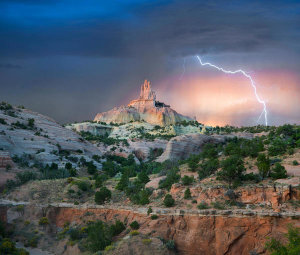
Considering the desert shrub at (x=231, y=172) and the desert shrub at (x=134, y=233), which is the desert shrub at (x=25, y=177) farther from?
the desert shrub at (x=231, y=172)

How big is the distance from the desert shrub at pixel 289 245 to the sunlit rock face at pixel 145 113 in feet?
375

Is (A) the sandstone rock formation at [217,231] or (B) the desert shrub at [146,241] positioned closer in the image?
(A) the sandstone rock formation at [217,231]

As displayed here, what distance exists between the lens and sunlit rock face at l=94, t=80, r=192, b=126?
139250mm

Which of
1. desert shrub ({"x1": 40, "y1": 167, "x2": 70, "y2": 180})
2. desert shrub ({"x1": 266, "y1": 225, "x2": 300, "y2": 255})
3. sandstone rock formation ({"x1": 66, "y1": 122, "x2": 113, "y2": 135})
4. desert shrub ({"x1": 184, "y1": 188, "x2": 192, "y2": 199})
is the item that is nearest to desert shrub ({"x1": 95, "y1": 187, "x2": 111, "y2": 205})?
desert shrub ({"x1": 184, "y1": 188, "x2": 192, "y2": 199})

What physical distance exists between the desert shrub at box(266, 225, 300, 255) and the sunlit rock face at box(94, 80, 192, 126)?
11418 centimetres

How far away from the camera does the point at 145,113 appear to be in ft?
472

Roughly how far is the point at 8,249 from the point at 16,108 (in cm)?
4667

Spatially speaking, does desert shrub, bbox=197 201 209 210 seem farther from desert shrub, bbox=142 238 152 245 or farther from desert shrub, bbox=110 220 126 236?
desert shrub, bbox=110 220 126 236

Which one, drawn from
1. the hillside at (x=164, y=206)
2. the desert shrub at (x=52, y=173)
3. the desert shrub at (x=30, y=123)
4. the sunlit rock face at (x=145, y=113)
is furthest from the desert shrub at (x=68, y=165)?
the sunlit rock face at (x=145, y=113)

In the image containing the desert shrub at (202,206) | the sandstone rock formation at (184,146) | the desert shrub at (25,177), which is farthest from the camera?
the sandstone rock formation at (184,146)

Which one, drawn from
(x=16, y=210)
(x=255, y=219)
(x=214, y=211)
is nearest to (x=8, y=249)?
(x=16, y=210)

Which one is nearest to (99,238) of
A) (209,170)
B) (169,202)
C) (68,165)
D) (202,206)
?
(169,202)

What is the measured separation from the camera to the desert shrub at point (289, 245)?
18344 millimetres

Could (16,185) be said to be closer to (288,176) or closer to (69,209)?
(69,209)
